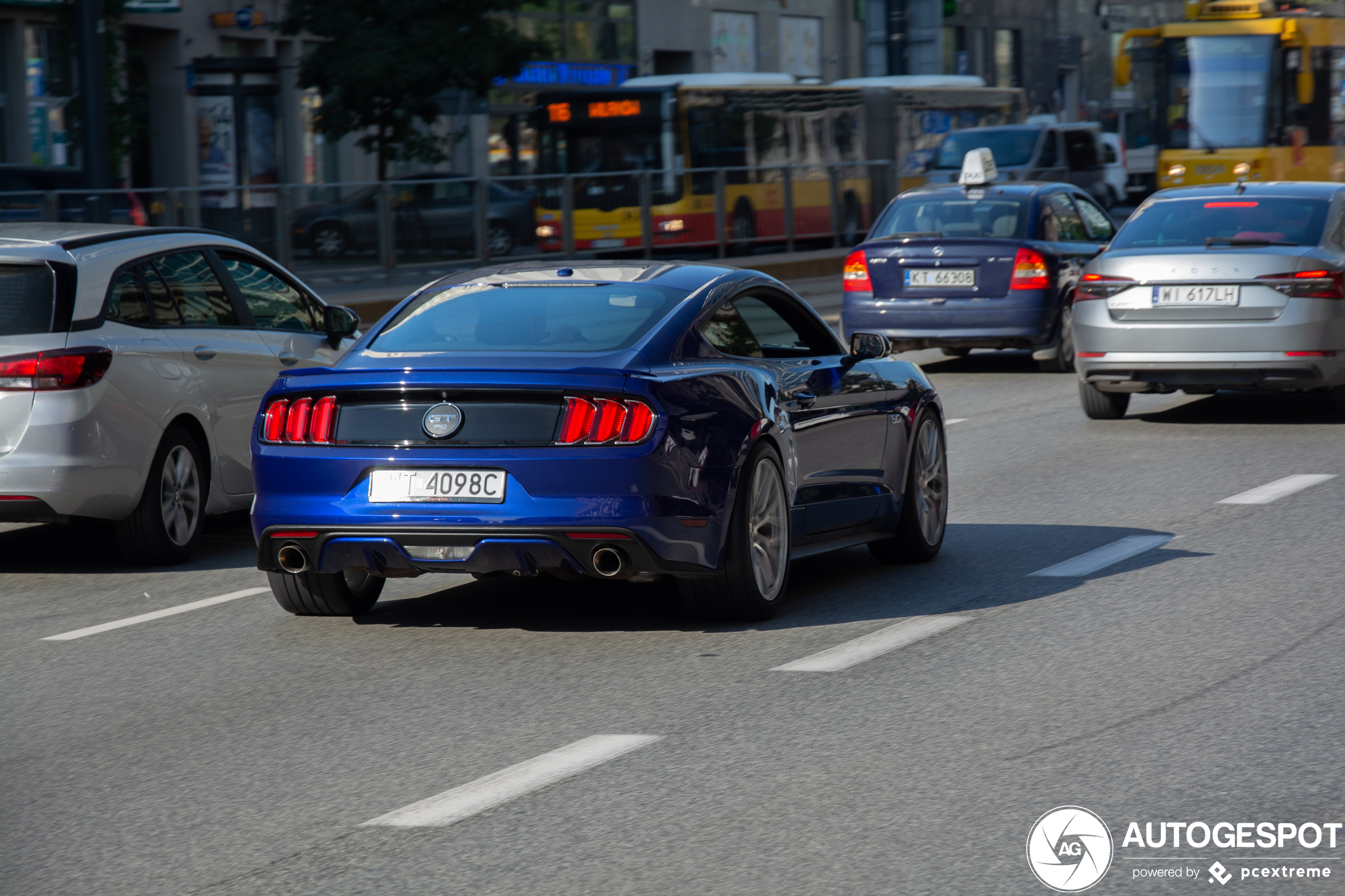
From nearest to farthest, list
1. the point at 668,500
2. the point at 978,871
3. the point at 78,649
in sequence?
1. the point at 978,871
2. the point at 668,500
3. the point at 78,649

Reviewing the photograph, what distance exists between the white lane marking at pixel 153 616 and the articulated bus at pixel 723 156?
691 inches

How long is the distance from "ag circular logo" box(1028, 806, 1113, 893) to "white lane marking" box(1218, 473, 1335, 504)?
5771mm

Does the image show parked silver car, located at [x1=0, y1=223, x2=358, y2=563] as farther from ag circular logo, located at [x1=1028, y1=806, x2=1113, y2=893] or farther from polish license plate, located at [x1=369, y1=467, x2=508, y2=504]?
ag circular logo, located at [x1=1028, y1=806, x2=1113, y2=893]

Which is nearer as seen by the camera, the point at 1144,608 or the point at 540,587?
the point at 1144,608

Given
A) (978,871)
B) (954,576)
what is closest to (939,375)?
(954,576)

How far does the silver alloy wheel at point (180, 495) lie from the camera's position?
9.09 meters

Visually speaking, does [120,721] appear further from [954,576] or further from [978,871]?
[954,576]

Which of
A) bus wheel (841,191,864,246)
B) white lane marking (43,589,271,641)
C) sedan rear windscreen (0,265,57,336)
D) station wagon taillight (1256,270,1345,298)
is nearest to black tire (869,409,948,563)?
white lane marking (43,589,271,641)

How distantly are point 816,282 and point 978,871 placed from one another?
25.9m

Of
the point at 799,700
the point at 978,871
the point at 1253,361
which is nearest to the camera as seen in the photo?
the point at 978,871

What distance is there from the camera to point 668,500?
6734 millimetres

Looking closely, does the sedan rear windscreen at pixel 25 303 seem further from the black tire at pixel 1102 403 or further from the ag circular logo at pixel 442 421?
the black tire at pixel 1102 403

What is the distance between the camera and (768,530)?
7332 mm

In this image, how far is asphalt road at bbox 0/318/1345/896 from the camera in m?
4.50
